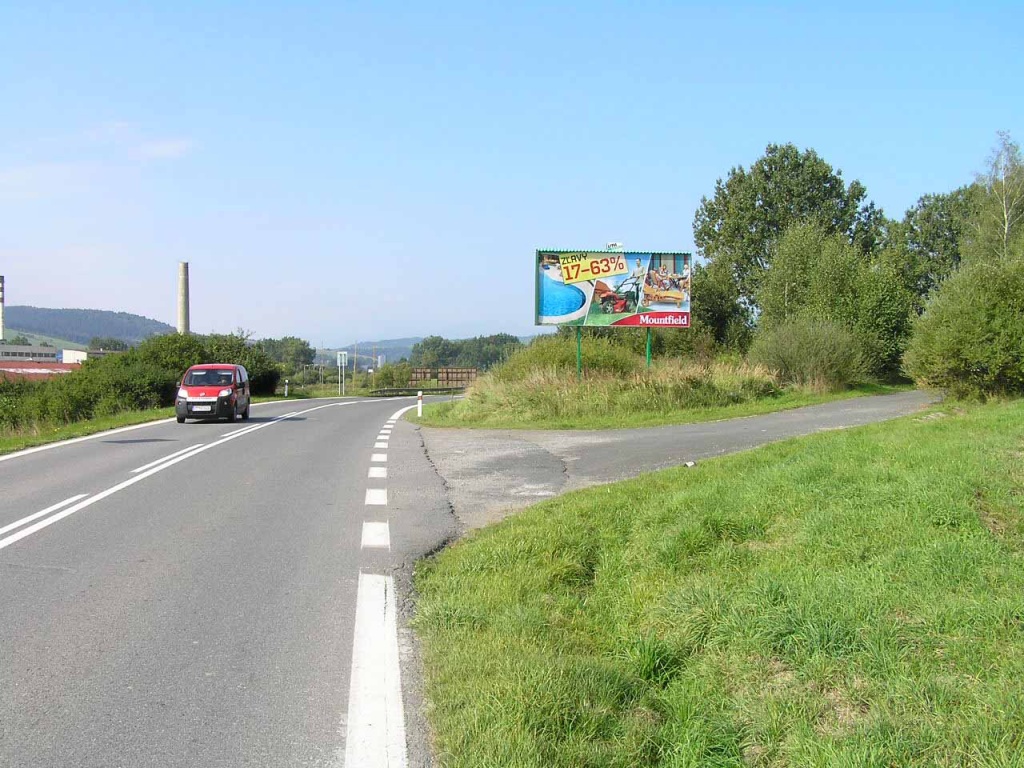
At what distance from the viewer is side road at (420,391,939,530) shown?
11.4 metres

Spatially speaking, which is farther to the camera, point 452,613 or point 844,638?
point 452,613

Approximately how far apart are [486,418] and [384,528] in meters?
16.7

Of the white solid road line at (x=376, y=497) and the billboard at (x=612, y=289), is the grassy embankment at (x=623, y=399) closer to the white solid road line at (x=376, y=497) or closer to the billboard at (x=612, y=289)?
the billboard at (x=612, y=289)

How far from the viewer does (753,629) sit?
15.6 ft

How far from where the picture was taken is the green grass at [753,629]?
368cm

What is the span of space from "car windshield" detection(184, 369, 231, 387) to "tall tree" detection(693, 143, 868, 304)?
4502cm

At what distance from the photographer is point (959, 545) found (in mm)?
5531

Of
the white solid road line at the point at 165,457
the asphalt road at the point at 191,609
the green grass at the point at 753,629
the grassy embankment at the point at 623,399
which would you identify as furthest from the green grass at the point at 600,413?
the green grass at the point at 753,629

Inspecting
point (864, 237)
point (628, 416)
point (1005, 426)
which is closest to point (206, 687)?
point (1005, 426)

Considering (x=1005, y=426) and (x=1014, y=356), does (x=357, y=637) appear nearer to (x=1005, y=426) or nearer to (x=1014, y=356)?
(x=1005, y=426)

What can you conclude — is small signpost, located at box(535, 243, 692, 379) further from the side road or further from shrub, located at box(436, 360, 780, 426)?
the side road

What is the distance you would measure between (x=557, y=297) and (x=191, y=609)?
24.1 meters

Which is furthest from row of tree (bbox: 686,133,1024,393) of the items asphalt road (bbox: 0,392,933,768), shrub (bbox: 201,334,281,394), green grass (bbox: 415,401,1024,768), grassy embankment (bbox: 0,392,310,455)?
shrub (bbox: 201,334,281,394)

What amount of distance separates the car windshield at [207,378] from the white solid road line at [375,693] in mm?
22063
